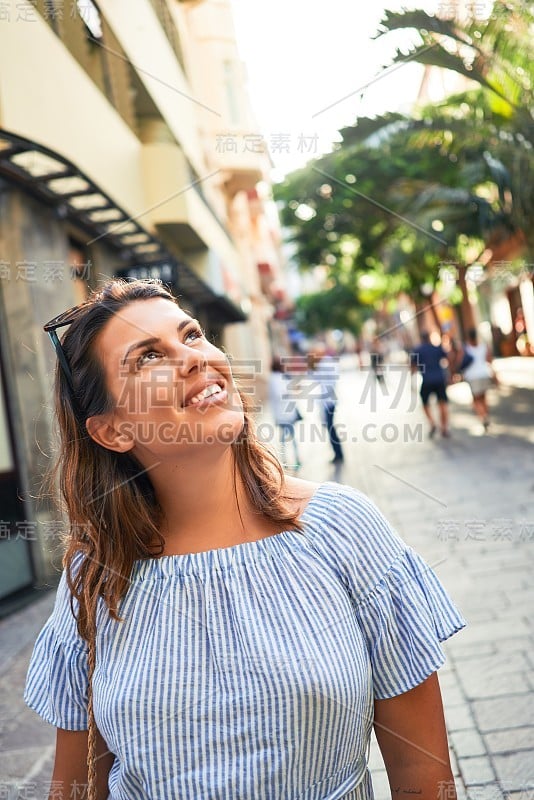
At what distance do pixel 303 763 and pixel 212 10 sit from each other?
54.2 ft

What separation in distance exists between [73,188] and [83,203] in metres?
0.64

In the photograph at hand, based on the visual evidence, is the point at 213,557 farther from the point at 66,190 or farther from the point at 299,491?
the point at 66,190

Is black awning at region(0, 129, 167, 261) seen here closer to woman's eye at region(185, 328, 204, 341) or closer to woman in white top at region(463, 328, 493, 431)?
woman's eye at region(185, 328, 204, 341)

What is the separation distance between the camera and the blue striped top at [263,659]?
1.25m

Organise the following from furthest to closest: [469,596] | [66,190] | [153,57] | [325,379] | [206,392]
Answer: [153,57] < [325,379] < [66,190] < [469,596] < [206,392]

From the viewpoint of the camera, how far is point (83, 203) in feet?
23.6

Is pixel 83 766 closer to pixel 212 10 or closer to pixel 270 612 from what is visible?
pixel 270 612

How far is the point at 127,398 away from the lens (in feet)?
4.66

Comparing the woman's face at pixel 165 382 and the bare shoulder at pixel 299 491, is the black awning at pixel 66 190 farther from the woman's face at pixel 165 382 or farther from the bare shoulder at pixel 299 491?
the bare shoulder at pixel 299 491

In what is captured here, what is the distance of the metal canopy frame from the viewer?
17.7ft

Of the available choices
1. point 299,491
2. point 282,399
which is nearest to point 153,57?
point 282,399

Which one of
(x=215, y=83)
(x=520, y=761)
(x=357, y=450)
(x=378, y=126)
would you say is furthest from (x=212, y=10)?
(x=520, y=761)

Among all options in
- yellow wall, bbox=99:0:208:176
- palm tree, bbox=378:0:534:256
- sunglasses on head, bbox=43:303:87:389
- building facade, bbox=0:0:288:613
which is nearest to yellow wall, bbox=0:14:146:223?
building facade, bbox=0:0:288:613

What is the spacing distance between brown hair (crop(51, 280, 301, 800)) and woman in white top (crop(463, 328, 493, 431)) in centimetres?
903
